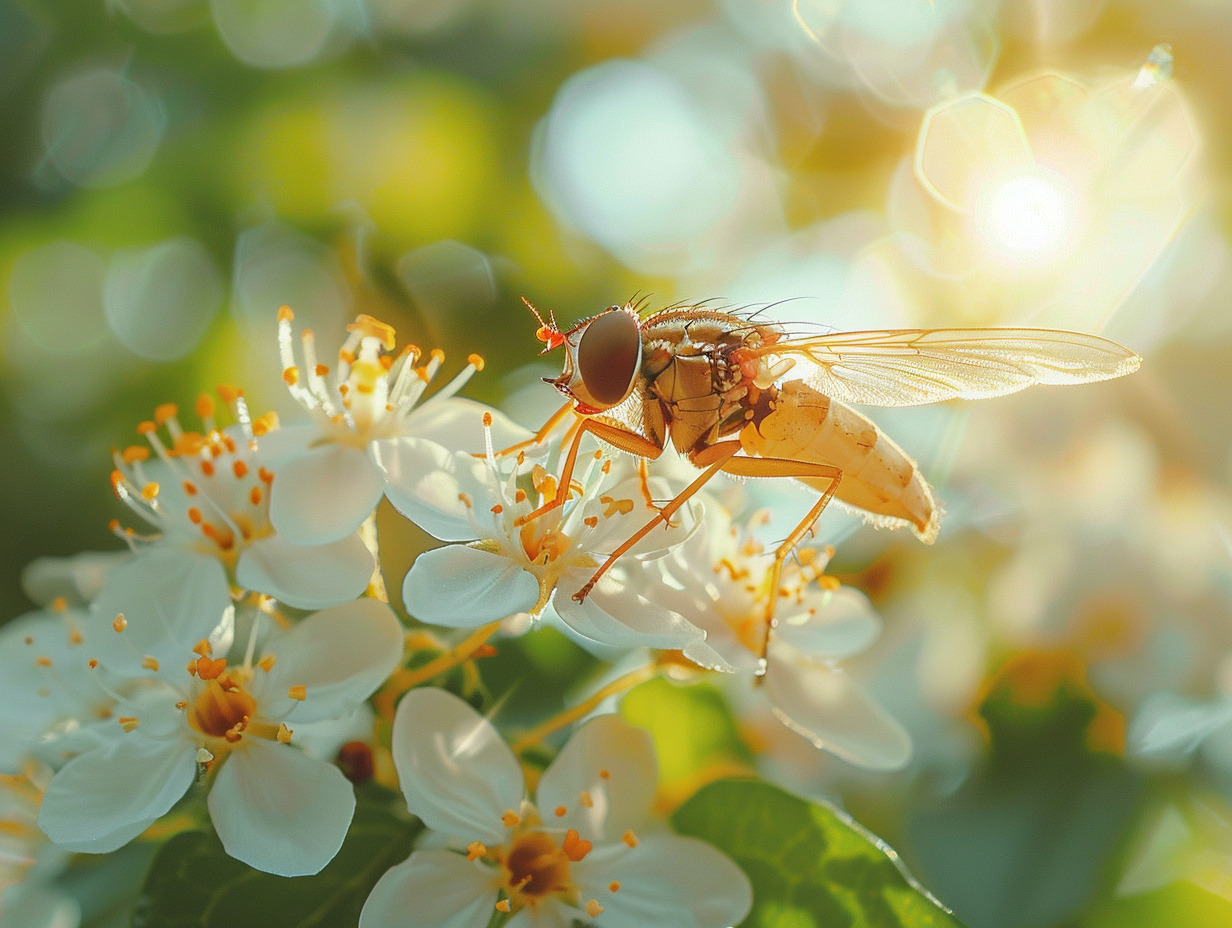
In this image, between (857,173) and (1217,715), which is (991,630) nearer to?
(1217,715)

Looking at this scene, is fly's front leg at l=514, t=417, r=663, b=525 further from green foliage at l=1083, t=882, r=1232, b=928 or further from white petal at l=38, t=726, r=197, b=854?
green foliage at l=1083, t=882, r=1232, b=928

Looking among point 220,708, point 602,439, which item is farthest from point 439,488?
point 220,708

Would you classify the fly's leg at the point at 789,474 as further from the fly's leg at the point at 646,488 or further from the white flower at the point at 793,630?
the fly's leg at the point at 646,488

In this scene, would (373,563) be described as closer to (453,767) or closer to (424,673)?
(424,673)

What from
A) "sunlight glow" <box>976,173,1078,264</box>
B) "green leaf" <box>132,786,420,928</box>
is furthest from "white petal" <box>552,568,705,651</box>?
"sunlight glow" <box>976,173,1078,264</box>

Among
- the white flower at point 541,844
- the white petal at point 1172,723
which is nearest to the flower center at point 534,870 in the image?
the white flower at point 541,844

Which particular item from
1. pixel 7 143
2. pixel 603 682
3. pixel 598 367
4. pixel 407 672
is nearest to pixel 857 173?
pixel 598 367
